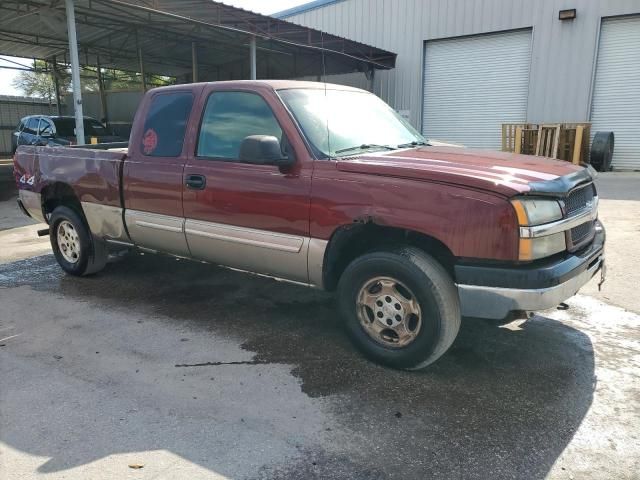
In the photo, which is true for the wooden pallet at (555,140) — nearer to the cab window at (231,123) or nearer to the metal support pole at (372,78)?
the metal support pole at (372,78)

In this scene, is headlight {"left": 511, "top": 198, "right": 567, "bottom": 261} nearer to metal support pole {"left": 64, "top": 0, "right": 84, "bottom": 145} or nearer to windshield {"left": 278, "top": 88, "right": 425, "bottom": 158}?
windshield {"left": 278, "top": 88, "right": 425, "bottom": 158}

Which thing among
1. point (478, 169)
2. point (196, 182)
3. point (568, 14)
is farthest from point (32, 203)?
point (568, 14)

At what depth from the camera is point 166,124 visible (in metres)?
4.68

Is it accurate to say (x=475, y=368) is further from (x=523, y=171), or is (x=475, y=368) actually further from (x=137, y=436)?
(x=137, y=436)

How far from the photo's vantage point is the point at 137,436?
280cm

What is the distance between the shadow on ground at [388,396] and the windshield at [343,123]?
60.8 inches

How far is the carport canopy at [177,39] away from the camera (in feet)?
48.3

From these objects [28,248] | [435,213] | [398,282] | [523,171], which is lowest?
→ [28,248]

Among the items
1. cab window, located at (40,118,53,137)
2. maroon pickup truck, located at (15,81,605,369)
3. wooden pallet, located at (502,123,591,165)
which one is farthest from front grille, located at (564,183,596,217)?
cab window, located at (40,118,53,137)

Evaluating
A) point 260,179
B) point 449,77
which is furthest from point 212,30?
point 260,179

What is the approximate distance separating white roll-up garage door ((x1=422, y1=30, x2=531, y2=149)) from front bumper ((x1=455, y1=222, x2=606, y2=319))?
15052 mm

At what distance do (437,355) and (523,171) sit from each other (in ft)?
4.34

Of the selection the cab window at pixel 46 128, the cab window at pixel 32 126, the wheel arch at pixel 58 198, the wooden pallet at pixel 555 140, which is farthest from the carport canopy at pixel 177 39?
the wheel arch at pixel 58 198

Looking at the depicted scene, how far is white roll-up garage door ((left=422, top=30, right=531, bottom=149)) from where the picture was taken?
16.6 m
